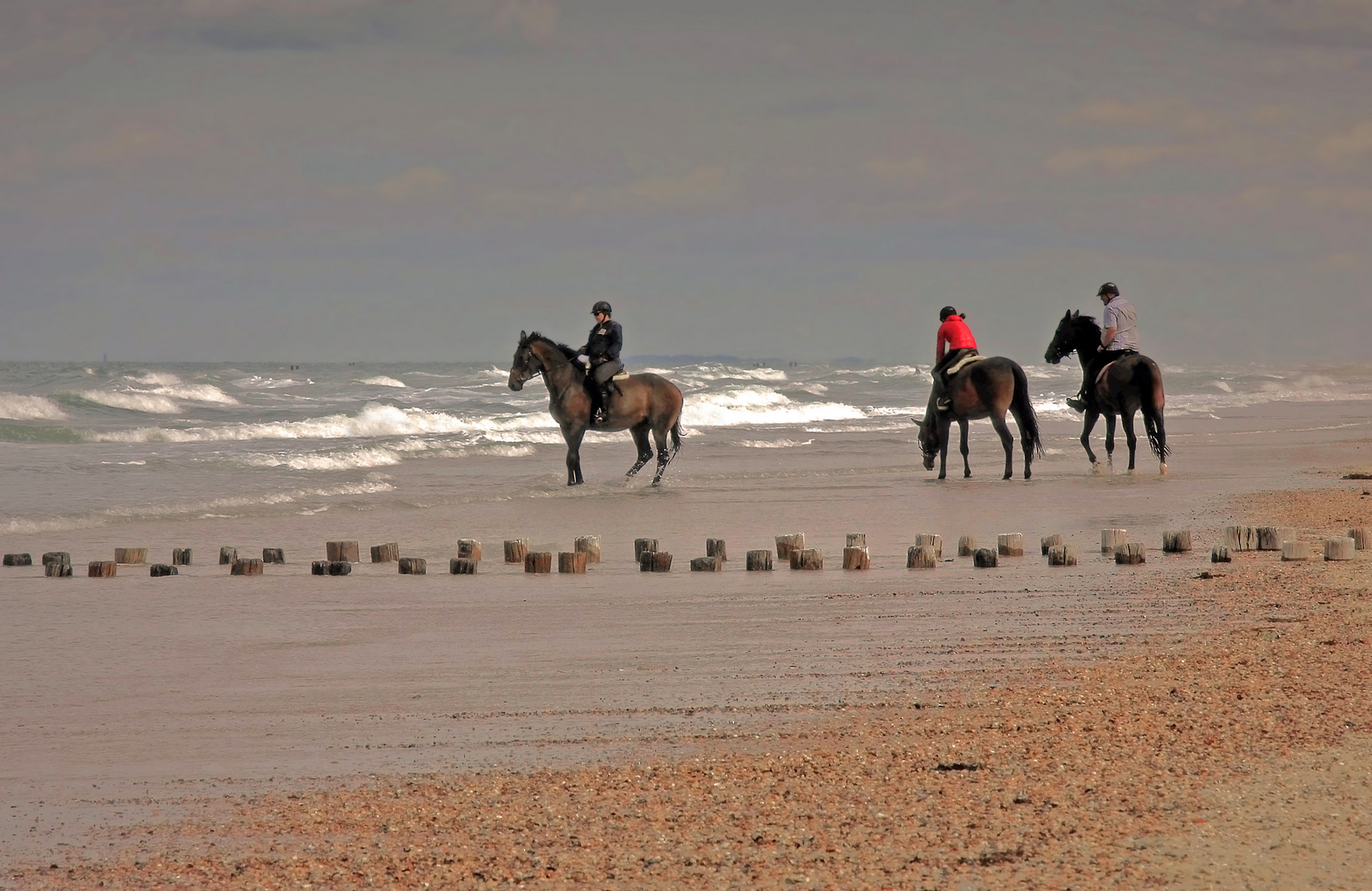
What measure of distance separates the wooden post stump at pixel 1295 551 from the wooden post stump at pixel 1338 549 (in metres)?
0.13

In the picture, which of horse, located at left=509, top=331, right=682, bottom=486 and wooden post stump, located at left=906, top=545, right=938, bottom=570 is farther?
horse, located at left=509, top=331, right=682, bottom=486

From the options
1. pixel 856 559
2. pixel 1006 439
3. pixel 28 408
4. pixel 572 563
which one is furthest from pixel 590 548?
pixel 28 408

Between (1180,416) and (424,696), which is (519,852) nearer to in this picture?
(424,696)

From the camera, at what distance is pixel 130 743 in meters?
5.92

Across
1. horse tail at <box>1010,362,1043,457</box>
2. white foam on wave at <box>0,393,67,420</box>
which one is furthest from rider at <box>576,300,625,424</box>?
white foam on wave at <box>0,393,67,420</box>

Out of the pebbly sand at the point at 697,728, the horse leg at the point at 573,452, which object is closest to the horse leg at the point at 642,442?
the horse leg at the point at 573,452

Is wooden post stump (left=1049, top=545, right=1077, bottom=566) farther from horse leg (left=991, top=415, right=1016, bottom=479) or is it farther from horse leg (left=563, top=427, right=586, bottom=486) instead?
horse leg (left=991, top=415, right=1016, bottom=479)

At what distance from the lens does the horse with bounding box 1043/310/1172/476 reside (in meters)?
20.9

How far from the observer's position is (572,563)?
1127cm

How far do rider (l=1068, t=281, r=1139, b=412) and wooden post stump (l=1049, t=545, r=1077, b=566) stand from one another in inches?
430

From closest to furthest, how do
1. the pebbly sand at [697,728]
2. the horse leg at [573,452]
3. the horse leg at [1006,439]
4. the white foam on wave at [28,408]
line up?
the pebbly sand at [697,728]
the horse leg at [573,452]
the horse leg at [1006,439]
the white foam on wave at [28,408]

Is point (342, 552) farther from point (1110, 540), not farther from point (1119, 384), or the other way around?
point (1119, 384)

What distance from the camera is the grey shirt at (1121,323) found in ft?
70.7

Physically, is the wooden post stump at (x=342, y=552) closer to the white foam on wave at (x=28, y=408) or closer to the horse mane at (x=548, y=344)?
the horse mane at (x=548, y=344)
